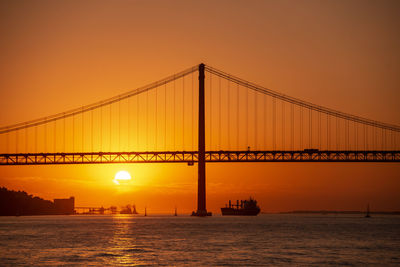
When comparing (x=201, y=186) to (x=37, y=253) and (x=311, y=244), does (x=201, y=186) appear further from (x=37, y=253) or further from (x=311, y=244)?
(x=37, y=253)

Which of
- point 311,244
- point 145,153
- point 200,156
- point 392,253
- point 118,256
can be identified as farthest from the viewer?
point 145,153

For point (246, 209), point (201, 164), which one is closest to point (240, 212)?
point (246, 209)

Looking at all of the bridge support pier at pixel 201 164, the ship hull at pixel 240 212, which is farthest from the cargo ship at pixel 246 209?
the bridge support pier at pixel 201 164

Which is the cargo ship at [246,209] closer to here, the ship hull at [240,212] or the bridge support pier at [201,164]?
the ship hull at [240,212]

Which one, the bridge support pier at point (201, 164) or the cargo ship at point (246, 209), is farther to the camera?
the cargo ship at point (246, 209)

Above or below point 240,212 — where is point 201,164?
above

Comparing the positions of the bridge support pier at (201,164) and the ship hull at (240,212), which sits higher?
the bridge support pier at (201,164)

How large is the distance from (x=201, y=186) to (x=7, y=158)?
3198cm

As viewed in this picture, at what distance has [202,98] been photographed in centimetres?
9450

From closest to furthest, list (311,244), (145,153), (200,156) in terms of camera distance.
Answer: (311,244) → (200,156) → (145,153)

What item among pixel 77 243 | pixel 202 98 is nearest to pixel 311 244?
pixel 77 243

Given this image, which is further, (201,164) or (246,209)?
(246,209)

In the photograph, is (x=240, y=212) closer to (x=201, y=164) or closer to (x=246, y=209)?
(x=246, y=209)

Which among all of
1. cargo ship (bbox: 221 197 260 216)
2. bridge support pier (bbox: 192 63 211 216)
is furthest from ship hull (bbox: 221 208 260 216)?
bridge support pier (bbox: 192 63 211 216)
